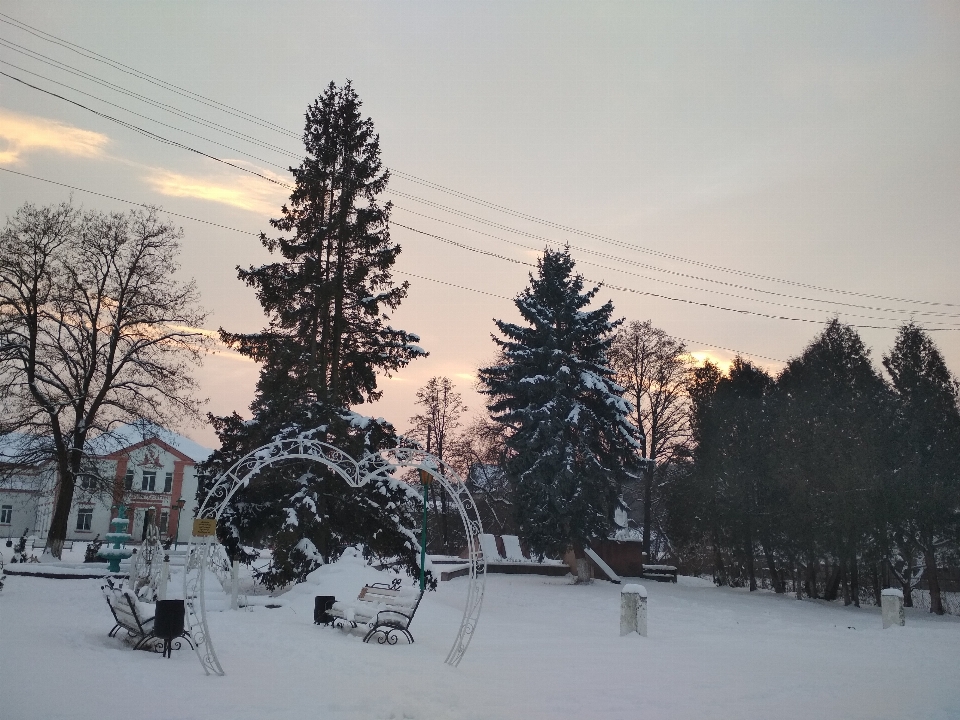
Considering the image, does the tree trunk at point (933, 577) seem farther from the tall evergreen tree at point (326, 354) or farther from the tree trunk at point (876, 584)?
the tall evergreen tree at point (326, 354)

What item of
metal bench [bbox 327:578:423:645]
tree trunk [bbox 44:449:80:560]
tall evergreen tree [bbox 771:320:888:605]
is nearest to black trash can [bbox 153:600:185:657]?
metal bench [bbox 327:578:423:645]

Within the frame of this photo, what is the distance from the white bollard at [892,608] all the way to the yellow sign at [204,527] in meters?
18.0

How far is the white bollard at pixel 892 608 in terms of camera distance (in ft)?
67.6

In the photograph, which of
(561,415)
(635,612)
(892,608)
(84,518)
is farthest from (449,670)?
(84,518)

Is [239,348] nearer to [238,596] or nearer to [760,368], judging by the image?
[238,596]

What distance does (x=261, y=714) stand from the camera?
7.91 metres

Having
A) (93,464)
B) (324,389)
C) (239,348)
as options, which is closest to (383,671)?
(324,389)

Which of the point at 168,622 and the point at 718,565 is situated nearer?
the point at 168,622

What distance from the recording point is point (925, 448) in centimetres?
2781

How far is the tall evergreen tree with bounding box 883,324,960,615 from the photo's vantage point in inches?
1042

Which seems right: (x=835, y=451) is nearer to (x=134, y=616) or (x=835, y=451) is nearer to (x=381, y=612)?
(x=381, y=612)

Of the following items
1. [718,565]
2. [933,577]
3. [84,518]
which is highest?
[933,577]

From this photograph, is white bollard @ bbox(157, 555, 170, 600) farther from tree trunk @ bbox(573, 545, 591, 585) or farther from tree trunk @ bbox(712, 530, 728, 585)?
tree trunk @ bbox(712, 530, 728, 585)

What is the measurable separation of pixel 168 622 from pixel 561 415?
2299 cm
